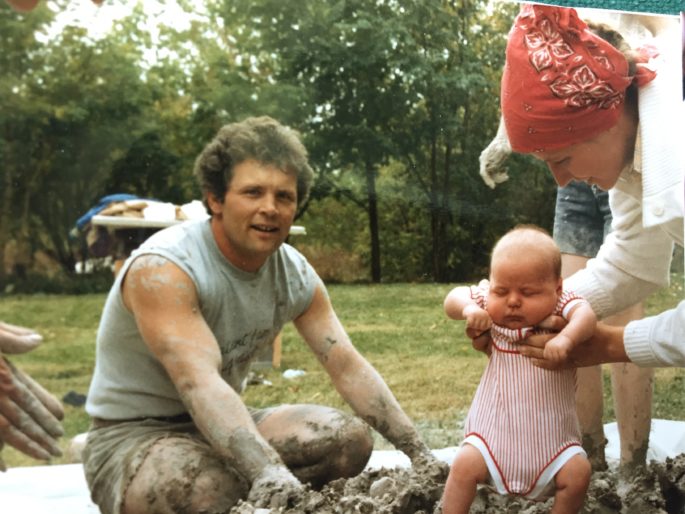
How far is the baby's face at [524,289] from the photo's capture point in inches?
88.0

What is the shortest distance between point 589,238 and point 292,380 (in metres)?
0.82

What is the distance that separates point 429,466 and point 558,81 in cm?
96

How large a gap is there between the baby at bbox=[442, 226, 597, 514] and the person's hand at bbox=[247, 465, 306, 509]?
0.35m

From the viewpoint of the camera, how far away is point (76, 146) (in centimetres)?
221

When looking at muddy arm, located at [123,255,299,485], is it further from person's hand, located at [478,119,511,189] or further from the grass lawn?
person's hand, located at [478,119,511,189]

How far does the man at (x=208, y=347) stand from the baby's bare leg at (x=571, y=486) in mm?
552

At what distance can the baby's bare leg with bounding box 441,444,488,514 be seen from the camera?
2.22 metres

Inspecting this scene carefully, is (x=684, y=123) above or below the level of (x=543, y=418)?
above

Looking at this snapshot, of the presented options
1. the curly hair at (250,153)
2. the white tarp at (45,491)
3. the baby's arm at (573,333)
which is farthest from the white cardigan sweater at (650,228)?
the white tarp at (45,491)

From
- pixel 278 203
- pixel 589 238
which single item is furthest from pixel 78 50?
pixel 589 238

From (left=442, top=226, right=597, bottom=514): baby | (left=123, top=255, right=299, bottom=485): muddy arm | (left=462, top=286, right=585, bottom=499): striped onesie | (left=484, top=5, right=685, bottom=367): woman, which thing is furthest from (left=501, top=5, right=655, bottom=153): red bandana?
(left=123, top=255, right=299, bottom=485): muddy arm

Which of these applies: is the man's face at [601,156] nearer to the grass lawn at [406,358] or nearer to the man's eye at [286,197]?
the grass lawn at [406,358]

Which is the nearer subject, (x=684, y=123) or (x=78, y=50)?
(x=78, y=50)

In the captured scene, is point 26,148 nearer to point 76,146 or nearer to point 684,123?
point 76,146
